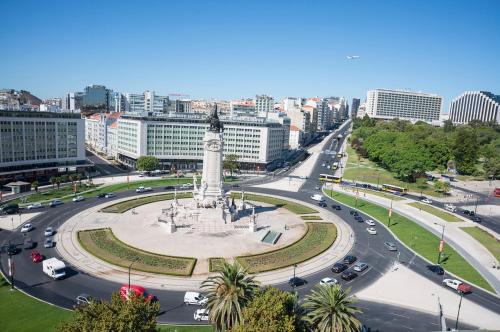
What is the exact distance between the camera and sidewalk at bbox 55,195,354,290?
2262 inches

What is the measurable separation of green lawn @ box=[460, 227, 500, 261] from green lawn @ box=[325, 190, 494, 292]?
887 cm

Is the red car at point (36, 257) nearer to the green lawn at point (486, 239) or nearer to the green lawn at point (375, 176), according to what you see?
the green lawn at point (486, 239)

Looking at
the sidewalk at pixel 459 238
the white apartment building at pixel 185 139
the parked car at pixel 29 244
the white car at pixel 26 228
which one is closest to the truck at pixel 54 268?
the parked car at pixel 29 244

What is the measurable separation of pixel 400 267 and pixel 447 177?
10270cm

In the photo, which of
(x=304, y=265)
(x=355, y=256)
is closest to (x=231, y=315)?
(x=304, y=265)

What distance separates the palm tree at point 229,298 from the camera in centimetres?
3669

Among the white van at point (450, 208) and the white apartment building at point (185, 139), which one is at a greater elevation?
the white apartment building at point (185, 139)

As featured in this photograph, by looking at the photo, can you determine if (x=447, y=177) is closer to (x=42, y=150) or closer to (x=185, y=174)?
(x=185, y=174)

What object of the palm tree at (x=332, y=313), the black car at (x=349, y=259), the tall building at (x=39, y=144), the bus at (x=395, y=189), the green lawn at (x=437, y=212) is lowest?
the black car at (x=349, y=259)

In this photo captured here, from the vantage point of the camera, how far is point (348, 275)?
60188 millimetres

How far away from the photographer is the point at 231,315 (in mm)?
36781

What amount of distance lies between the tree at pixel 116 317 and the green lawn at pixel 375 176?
117 metres

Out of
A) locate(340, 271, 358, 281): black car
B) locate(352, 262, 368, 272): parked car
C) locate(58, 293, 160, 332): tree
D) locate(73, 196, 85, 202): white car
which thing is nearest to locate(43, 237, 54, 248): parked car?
locate(73, 196, 85, 202): white car

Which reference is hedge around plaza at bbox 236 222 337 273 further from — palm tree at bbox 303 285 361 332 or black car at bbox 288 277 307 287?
palm tree at bbox 303 285 361 332
